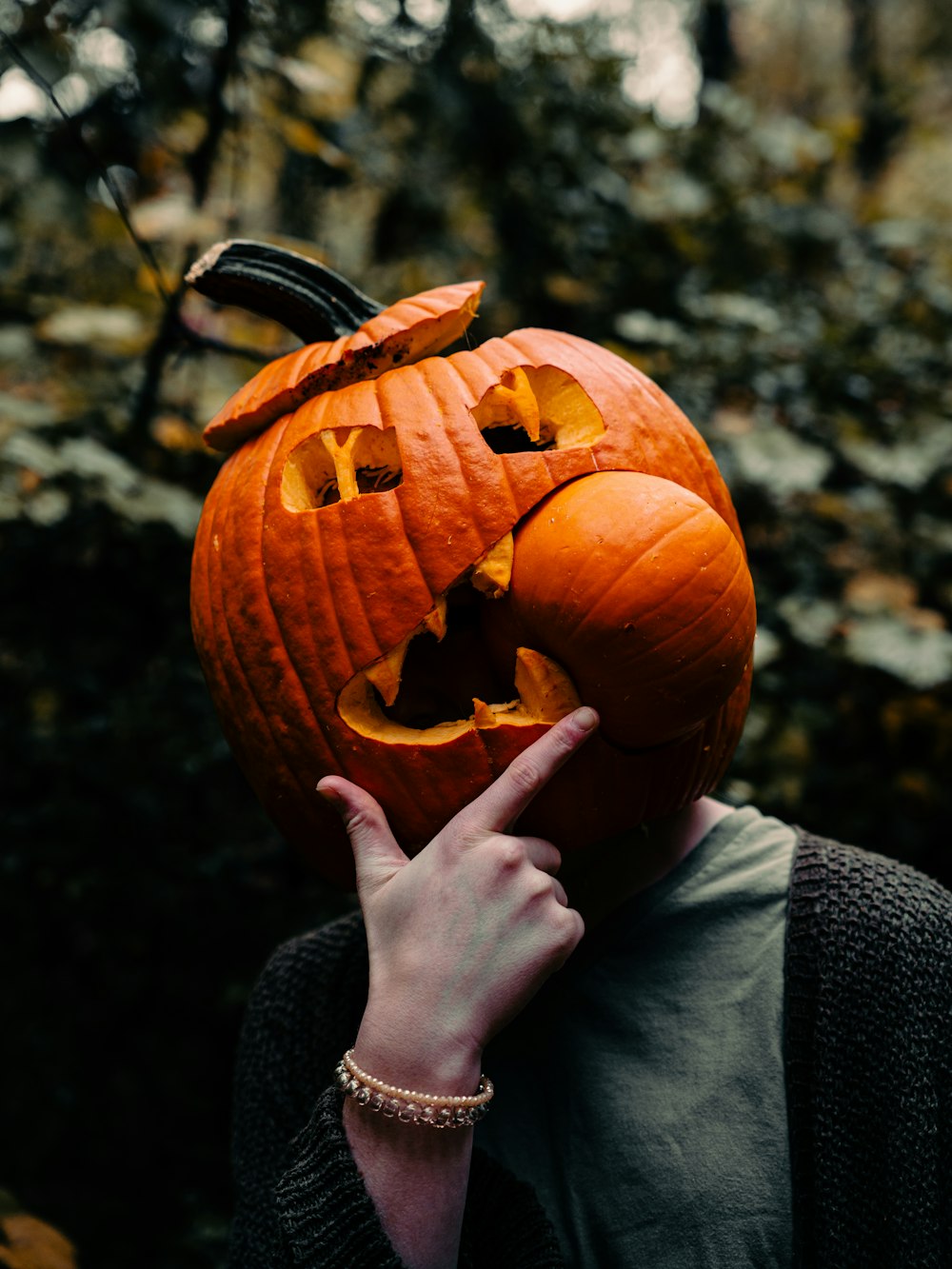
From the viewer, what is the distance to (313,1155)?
3.16 feet

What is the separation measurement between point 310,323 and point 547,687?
0.71 m

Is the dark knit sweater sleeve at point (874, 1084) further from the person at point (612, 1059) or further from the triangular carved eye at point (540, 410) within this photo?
the triangular carved eye at point (540, 410)

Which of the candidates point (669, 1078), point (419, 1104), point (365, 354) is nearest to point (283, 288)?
point (365, 354)

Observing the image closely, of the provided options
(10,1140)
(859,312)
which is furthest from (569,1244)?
(859,312)

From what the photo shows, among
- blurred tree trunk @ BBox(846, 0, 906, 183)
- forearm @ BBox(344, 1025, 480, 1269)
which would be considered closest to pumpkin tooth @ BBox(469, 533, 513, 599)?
forearm @ BBox(344, 1025, 480, 1269)

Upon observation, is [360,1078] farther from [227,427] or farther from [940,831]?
[940,831]

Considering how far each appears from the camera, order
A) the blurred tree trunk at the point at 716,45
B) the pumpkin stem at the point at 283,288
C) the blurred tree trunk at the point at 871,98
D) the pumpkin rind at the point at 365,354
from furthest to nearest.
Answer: the blurred tree trunk at the point at 871,98 → the blurred tree trunk at the point at 716,45 → the pumpkin stem at the point at 283,288 → the pumpkin rind at the point at 365,354

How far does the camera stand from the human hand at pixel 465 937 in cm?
90

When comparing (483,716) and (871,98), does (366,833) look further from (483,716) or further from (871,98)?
(871,98)

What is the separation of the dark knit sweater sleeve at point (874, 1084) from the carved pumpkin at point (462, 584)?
26 centimetres

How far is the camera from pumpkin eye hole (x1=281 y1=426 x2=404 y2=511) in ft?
3.48

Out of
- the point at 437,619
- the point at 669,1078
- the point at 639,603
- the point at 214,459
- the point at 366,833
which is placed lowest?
the point at 214,459

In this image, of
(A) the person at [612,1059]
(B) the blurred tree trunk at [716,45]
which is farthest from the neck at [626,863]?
(B) the blurred tree trunk at [716,45]

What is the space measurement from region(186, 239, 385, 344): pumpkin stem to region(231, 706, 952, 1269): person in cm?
72
